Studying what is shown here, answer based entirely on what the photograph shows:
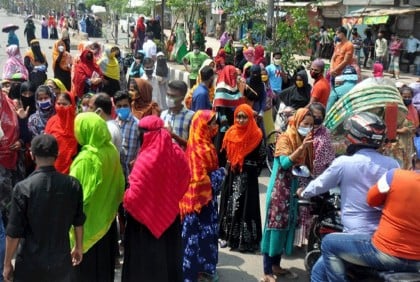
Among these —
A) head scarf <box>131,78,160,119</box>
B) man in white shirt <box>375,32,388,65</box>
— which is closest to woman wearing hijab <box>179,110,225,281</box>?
head scarf <box>131,78,160,119</box>

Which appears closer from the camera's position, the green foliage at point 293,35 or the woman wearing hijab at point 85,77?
the woman wearing hijab at point 85,77

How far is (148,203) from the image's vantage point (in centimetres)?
353

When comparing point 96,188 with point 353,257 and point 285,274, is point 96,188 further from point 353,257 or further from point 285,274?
point 285,274

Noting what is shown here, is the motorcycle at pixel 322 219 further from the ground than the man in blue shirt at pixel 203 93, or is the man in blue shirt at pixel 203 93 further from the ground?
the man in blue shirt at pixel 203 93

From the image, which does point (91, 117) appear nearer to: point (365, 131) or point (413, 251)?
point (365, 131)

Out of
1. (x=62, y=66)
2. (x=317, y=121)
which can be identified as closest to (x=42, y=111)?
(x=317, y=121)

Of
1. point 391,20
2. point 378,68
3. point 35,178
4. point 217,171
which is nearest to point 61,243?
point 35,178

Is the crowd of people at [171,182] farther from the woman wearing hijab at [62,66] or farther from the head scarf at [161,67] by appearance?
the head scarf at [161,67]

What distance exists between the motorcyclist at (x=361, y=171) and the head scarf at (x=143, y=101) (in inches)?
110

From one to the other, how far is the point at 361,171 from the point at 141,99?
307 centimetres

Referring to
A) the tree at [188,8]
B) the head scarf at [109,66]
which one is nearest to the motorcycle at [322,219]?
the head scarf at [109,66]

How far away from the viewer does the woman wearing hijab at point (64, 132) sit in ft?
14.2

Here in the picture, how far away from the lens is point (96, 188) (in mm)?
3592

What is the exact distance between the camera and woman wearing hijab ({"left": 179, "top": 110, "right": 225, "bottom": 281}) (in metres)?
4.41
